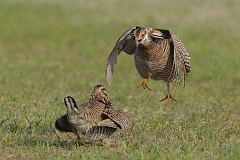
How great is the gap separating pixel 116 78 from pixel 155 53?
509 cm

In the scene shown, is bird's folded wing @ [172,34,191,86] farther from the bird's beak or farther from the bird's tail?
the bird's tail

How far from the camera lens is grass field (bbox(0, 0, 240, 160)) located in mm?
8102

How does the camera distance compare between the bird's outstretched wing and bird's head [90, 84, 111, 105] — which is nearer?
bird's head [90, 84, 111, 105]

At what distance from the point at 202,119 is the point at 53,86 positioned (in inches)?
144

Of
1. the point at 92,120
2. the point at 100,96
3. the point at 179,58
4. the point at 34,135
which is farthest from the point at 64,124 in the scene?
the point at 179,58

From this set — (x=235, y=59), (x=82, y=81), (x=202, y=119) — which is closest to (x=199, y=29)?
(x=235, y=59)

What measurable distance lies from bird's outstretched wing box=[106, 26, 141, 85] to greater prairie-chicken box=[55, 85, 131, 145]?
970 millimetres

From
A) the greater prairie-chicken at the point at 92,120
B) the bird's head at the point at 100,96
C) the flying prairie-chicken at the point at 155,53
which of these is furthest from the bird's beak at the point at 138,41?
the greater prairie-chicken at the point at 92,120

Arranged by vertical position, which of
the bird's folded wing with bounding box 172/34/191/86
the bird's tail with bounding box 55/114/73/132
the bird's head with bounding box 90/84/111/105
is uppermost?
the bird's folded wing with bounding box 172/34/191/86

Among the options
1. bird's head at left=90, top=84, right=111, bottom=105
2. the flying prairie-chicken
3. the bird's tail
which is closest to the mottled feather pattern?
the flying prairie-chicken

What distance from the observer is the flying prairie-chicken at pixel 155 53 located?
29.1ft

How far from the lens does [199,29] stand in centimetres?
2075

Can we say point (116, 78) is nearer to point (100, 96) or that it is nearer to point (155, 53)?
point (155, 53)

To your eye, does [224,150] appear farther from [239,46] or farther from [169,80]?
[239,46]
